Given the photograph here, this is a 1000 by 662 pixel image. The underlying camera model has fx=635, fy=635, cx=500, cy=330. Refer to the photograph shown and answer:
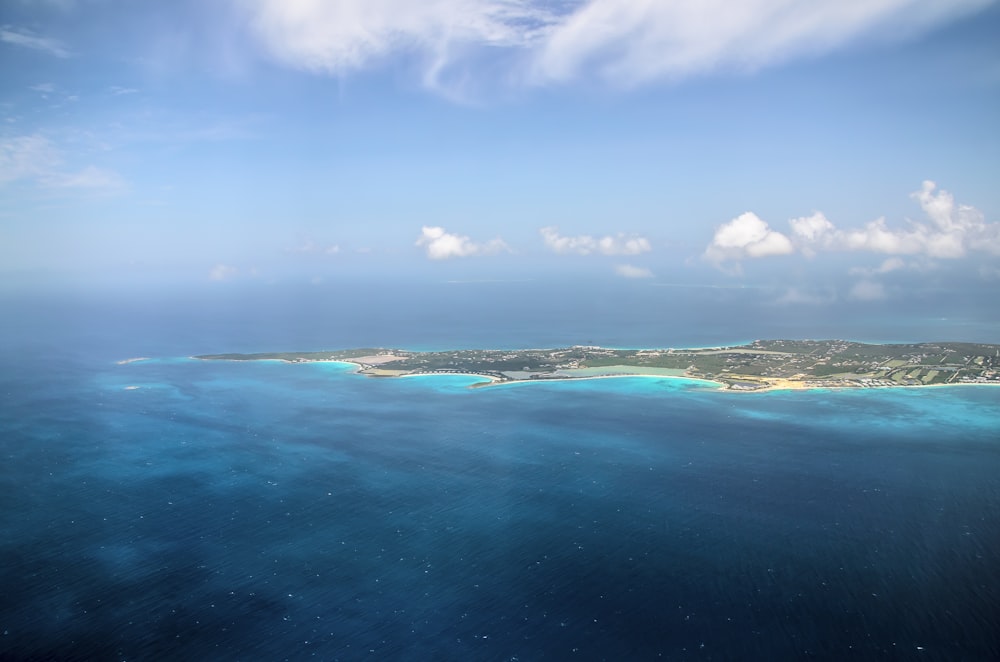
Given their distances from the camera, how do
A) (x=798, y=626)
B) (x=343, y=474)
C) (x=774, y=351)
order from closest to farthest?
(x=798, y=626)
(x=343, y=474)
(x=774, y=351)

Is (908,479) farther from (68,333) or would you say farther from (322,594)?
(68,333)

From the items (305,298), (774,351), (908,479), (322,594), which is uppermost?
(305,298)

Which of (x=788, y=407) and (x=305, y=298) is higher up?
(x=305, y=298)

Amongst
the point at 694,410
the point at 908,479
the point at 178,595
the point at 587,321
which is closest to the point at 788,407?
the point at 694,410

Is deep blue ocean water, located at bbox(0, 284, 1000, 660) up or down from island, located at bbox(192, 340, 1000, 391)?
down

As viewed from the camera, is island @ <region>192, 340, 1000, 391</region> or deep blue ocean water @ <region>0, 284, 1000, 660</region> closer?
deep blue ocean water @ <region>0, 284, 1000, 660</region>
